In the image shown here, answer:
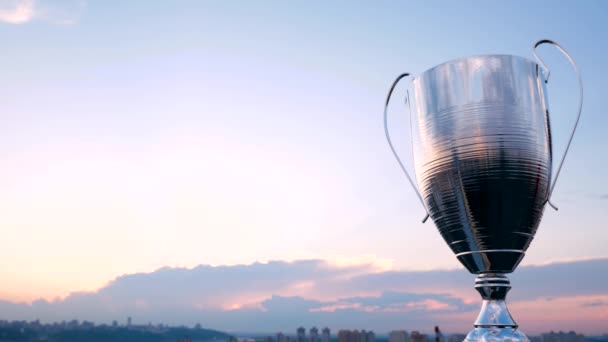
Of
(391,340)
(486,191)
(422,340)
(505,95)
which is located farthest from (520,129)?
(391,340)

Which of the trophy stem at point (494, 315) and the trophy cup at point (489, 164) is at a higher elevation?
the trophy cup at point (489, 164)

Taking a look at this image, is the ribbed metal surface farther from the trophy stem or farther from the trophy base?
the trophy base

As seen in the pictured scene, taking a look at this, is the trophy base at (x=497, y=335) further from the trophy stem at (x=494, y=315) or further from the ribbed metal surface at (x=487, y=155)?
the ribbed metal surface at (x=487, y=155)

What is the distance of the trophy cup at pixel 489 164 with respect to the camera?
5.89 feet

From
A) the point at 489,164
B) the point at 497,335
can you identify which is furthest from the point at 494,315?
the point at 489,164

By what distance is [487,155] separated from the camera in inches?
70.1

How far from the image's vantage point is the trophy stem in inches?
69.2

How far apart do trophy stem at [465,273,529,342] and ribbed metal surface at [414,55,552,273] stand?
0.04 meters

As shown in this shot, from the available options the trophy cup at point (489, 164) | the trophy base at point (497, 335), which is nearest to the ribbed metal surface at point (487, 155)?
the trophy cup at point (489, 164)

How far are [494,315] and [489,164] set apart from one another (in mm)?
521

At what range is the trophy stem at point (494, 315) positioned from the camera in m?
1.76

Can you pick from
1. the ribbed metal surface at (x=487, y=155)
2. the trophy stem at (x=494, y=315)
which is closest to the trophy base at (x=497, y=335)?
the trophy stem at (x=494, y=315)

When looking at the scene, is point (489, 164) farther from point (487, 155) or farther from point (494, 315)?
point (494, 315)

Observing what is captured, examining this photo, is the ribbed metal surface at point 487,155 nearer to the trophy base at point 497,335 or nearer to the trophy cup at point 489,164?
the trophy cup at point 489,164
